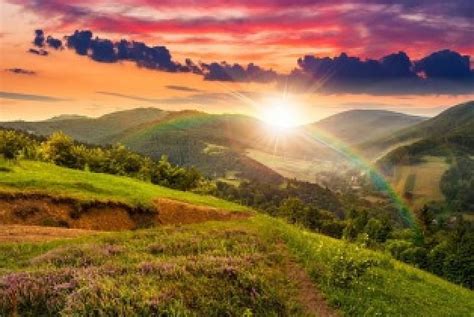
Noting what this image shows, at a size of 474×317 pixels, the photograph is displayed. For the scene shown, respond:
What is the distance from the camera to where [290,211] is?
17650 cm

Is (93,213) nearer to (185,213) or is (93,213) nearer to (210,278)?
(185,213)

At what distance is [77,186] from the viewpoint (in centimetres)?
4166

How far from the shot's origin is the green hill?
12.3 metres

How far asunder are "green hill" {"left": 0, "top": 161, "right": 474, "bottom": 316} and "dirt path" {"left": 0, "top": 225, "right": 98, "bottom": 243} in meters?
2.21

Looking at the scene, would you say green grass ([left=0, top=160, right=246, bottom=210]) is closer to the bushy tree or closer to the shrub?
the bushy tree

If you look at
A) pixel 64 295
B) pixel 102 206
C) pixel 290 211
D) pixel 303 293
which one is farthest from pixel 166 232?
pixel 290 211

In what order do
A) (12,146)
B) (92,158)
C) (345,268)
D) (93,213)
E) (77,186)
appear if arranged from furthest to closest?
(92,158) → (12,146) → (77,186) → (93,213) → (345,268)

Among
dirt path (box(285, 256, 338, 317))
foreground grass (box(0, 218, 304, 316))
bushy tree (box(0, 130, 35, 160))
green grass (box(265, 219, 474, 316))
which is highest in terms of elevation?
foreground grass (box(0, 218, 304, 316))

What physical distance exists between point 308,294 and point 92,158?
51.7m

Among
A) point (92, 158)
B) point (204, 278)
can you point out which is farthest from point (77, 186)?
point (204, 278)

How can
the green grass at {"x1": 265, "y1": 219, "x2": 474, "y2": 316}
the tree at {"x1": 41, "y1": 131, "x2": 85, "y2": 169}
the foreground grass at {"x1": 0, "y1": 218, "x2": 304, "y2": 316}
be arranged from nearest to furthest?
the foreground grass at {"x1": 0, "y1": 218, "x2": 304, "y2": 316}
the green grass at {"x1": 265, "y1": 219, "x2": 474, "y2": 316}
the tree at {"x1": 41, "y1": 131, "x2": 85, "y2": 169}

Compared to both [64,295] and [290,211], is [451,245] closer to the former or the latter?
[290,211]

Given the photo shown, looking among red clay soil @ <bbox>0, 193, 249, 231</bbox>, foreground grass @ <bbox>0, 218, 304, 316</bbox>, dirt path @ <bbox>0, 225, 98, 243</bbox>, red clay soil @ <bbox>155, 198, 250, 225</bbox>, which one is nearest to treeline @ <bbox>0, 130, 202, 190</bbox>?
red clay soil @ <bbox>0, 193, 249, 231</bbox>

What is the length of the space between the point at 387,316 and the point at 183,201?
3043 centimetres
